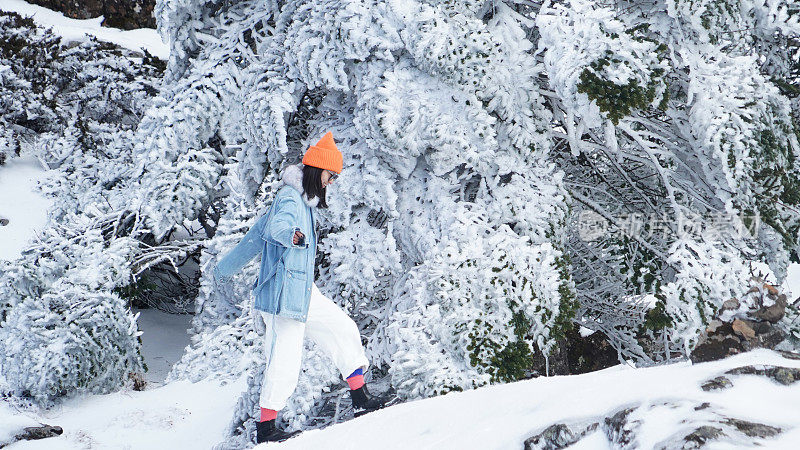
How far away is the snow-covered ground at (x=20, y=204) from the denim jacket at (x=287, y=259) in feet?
26.7

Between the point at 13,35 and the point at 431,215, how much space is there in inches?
436

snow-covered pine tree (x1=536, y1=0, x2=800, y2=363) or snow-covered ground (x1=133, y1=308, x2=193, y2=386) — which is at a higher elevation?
snow-covered pine tree (x1=536, y1=0, x2=800, y2=363)

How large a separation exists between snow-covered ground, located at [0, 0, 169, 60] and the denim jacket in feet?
38.5

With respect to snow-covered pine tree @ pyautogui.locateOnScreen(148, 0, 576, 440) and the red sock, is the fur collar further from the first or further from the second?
the red sock

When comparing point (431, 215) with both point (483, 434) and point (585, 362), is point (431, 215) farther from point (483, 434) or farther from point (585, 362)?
point (585, 362)

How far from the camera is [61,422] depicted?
6.45 metres

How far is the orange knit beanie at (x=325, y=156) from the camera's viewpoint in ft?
12.5

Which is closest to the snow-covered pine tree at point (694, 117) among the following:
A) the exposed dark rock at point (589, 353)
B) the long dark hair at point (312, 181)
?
the long dark hair at point (312, 181)

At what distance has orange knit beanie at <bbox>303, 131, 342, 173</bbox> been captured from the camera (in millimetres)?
3807

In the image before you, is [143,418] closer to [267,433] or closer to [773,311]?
[267,433]

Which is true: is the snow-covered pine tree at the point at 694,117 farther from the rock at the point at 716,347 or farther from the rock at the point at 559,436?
the rock at the point at 559,436

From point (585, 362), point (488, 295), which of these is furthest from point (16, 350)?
point (585, 362)

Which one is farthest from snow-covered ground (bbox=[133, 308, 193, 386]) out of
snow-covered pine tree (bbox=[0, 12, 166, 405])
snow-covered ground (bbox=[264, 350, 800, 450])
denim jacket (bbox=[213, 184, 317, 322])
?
snow-covered ground (bbox=[264, 350, 800, 450])

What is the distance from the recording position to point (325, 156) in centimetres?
381
